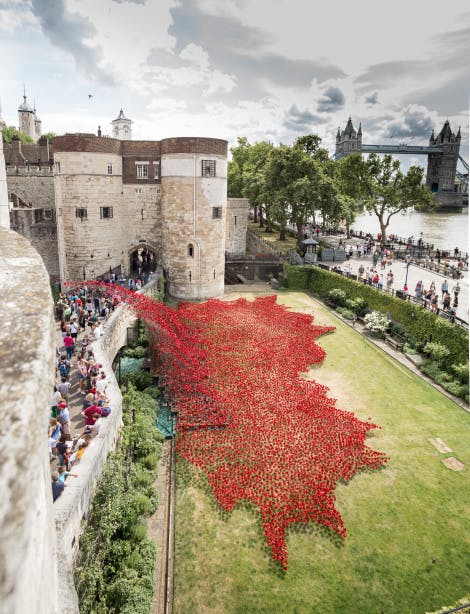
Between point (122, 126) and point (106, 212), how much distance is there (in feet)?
41.6

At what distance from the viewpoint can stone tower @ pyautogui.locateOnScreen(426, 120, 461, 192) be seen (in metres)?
144

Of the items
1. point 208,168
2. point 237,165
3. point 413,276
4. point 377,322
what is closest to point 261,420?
point 377,322

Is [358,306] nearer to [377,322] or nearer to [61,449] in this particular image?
[377,322]

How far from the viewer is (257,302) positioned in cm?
2884

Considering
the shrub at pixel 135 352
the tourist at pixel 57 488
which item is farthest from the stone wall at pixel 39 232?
the tourist at pixel 57 488

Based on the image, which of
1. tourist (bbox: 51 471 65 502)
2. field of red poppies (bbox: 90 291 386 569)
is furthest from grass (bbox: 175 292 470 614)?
tourist (bbox: 51 471 65 502)

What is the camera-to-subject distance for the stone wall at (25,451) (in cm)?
235

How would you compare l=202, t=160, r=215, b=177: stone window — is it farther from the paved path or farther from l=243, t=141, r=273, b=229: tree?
l=243, t=141, r=273, b=229: tree

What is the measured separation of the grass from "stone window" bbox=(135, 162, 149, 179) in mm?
21522

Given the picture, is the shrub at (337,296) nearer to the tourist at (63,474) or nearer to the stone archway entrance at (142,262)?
the stone archway entrance at (142,262)

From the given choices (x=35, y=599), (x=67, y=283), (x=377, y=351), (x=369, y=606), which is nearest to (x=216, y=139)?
(x=67, y=283)

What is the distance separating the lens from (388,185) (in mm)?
43375

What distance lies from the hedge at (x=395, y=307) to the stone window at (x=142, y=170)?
42.3ft

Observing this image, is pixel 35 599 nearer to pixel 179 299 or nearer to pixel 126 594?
pixel 126 594
